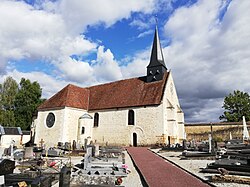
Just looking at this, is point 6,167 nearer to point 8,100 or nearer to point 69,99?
point 69,99

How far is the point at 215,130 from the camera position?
31.2 meters

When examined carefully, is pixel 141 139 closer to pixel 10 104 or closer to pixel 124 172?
pixel 124 172

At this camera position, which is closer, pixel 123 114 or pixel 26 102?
pixel 123 114

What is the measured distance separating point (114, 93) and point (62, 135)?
9.49 m

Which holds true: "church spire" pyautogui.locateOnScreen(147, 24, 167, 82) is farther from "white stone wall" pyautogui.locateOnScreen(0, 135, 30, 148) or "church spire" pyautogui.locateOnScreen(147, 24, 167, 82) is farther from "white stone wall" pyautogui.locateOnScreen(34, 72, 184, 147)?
"white stone wall" pyautogui.locateOnScreen(0, 135, 30, 148)

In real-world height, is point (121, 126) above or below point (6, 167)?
above

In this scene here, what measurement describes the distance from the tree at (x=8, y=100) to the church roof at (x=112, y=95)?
10.0 m

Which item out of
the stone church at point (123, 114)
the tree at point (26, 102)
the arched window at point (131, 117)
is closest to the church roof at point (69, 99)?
the stone church at point (123, 114)

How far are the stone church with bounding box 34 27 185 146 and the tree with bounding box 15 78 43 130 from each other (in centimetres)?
1164

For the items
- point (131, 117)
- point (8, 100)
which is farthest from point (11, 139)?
point (131, 117)

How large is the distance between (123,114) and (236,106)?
24.9 meters

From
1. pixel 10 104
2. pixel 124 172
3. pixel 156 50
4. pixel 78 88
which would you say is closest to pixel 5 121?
pixel 10 104

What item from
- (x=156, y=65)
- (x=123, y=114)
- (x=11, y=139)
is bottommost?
(x=11, y=139)

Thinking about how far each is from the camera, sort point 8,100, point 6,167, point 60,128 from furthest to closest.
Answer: point 8,100
point 60,128
point 6,167
